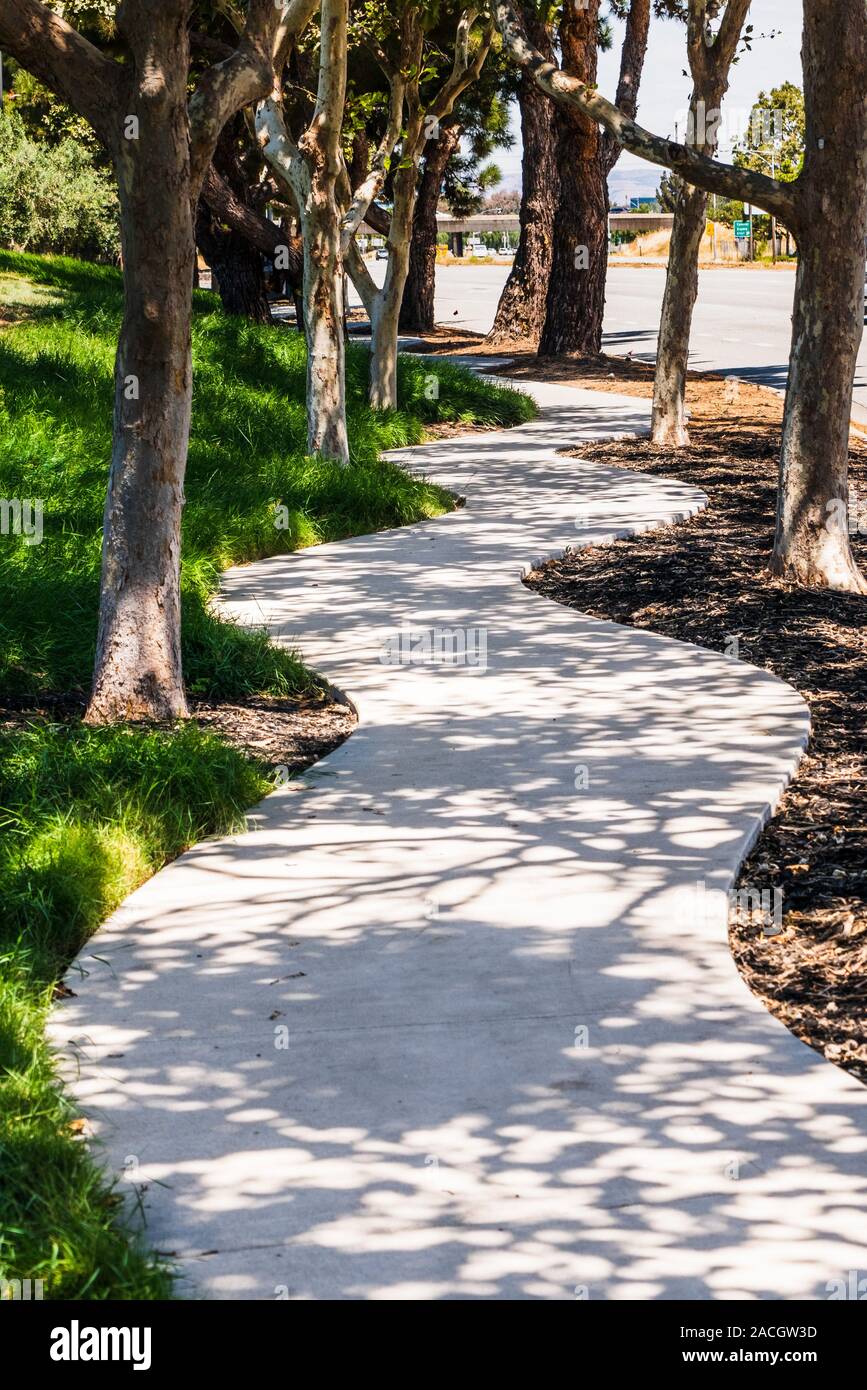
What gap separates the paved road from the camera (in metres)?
24.0

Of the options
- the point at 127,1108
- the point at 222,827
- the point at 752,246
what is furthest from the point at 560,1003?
the point at 752,246

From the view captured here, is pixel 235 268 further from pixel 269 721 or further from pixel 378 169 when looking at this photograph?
pixel 269 721

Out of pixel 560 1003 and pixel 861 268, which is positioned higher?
pixel 861 268

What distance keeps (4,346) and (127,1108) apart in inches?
522

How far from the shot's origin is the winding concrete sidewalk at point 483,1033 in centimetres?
341

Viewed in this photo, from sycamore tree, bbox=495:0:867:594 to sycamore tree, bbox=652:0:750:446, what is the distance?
4.38m

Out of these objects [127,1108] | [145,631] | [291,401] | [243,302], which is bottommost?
[127,1108]

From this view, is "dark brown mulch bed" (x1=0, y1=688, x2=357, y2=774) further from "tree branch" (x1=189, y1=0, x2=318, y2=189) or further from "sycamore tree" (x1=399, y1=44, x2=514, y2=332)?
"sycamore tree" (x1=399, y1=44, x2=514, y2=332)

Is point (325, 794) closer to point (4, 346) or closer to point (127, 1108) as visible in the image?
point (127, 1108)

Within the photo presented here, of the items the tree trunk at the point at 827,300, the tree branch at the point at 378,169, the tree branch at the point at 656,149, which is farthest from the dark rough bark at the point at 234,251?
the tree trunk at the point at 827,300

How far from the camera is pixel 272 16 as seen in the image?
7250mm

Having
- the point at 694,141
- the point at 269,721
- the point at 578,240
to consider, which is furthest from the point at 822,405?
the point at 578,240

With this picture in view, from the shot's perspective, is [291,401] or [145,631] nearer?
[145,631]

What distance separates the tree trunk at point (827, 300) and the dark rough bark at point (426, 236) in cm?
2158
